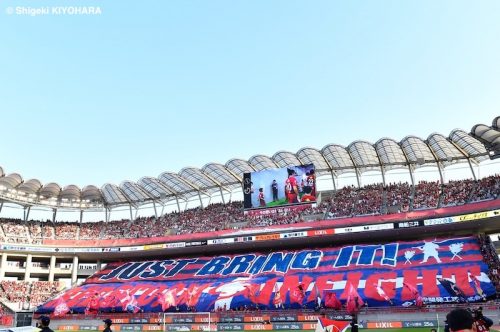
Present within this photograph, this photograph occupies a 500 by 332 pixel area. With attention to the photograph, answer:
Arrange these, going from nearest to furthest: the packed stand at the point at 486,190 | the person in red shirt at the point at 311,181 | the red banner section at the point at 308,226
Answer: the red banner section at the point at 308,226 < the packed stand at the point at 486,190 < the person in red shirt at the point at 311,181

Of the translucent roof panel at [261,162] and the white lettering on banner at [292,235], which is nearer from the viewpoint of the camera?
the white lettering on banner at [292,235]

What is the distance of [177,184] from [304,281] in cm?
2535

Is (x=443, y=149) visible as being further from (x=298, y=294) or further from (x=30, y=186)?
(x=30, y=186)

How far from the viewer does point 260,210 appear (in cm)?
5066

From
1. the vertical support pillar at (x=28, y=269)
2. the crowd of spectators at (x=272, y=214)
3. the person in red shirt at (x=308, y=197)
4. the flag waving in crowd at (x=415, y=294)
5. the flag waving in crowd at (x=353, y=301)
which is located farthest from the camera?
the vertical support pillar at (x=28, y=269)

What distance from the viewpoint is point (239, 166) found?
52938 mm

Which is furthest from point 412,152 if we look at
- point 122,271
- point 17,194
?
point 17,194

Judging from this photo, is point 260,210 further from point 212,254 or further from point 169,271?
point 169,271

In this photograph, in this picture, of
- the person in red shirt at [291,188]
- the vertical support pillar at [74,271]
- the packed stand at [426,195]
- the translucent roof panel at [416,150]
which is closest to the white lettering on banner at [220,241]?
the person in red shirt at [291,188]

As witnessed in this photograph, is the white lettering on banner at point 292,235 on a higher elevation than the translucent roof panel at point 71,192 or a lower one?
lower

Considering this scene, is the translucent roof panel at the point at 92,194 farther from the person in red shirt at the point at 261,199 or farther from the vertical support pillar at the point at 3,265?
the person in red shirt at the point at 261,199

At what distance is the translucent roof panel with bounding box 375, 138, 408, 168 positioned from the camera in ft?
153

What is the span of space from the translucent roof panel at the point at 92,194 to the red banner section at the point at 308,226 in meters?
8.17

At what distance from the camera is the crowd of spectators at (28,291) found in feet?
168
